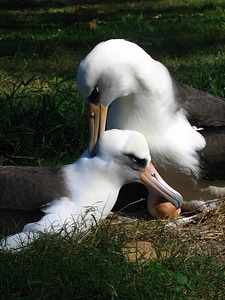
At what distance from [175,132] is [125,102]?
0.37m

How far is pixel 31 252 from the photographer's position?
13.8ft

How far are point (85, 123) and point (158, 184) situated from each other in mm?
1626

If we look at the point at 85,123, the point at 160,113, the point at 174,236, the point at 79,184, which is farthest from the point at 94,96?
the point at 85,123

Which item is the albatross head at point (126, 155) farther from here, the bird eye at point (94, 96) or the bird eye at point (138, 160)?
the bird eye at point (94, 96)

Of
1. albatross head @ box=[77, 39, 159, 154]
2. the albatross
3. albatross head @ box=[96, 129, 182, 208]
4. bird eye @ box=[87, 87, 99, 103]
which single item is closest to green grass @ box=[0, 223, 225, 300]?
the albatross

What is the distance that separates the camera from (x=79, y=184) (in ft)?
15.4

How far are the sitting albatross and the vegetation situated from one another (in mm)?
336

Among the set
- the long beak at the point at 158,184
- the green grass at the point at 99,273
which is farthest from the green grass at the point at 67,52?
the green grass at the point at 99,273

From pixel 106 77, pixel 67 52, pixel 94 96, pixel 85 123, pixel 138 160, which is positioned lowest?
pixel 67 52

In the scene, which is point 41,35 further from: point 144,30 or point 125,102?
point 125,102

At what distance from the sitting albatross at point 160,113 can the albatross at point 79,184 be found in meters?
0.26

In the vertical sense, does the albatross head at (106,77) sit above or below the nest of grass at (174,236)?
above

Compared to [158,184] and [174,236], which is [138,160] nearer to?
[158,184]

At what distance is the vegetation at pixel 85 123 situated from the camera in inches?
155
